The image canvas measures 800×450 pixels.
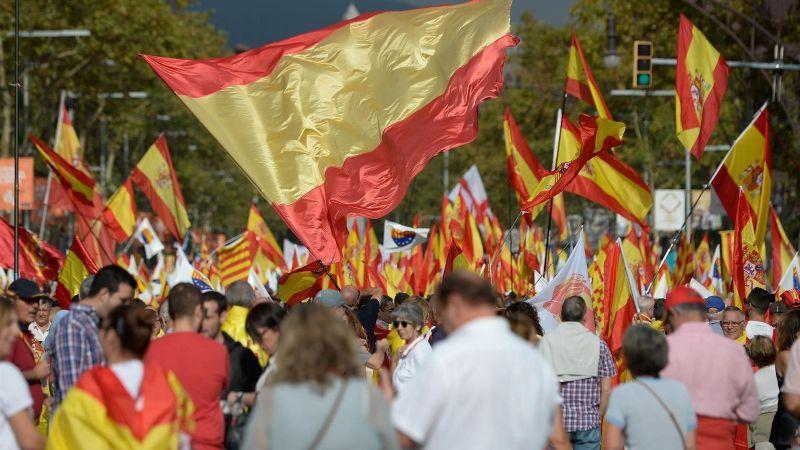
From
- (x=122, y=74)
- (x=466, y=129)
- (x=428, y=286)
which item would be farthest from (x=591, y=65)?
(x=466, y=129)

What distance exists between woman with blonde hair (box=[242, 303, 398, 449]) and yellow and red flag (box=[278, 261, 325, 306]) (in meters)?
7.88

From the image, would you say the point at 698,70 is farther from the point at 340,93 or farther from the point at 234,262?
the point at 340,93

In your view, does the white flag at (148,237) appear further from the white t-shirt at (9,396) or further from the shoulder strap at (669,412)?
the shoulder strap at (669,412)

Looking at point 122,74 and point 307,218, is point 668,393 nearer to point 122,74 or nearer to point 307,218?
point 307,218

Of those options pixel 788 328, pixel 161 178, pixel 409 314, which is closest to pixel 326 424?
pixel 788 328

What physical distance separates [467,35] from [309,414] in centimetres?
754

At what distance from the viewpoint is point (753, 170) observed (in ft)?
57.6

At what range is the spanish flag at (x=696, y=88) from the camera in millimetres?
18266

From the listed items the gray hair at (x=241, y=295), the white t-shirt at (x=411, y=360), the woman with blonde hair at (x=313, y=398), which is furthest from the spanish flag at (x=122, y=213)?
the woman with blonde hair at (x=313, y=398)

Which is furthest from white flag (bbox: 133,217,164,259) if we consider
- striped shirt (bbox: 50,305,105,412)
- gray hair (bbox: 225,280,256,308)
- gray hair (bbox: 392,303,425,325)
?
striped shirt (bbox: 50,305,105,412)

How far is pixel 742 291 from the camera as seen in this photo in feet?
51.9

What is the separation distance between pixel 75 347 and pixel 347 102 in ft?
17.5

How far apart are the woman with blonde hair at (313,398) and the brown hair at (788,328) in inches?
154

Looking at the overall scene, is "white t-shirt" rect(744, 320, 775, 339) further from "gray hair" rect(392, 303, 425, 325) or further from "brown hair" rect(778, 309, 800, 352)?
"gray hair" rect(392, 303, 425, 325)
